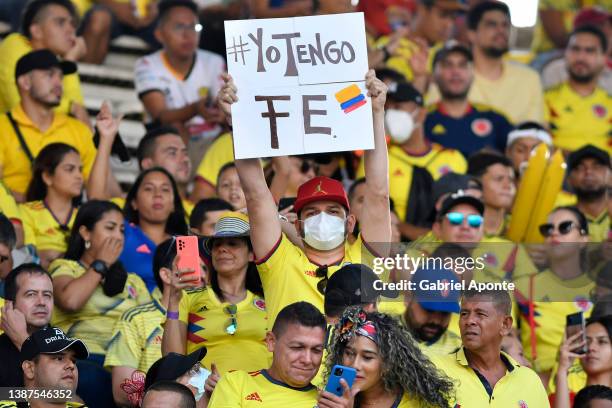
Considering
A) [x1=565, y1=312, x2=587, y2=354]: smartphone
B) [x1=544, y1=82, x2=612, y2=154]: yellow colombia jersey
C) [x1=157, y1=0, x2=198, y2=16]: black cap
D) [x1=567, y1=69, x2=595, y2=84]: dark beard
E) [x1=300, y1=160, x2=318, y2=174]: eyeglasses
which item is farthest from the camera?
[x1=567, y1=69, x2=595, y2=84]: dark beard

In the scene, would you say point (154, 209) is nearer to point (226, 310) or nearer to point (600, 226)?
point (226, 310)

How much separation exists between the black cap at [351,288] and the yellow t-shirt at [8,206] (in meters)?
→ 2.90

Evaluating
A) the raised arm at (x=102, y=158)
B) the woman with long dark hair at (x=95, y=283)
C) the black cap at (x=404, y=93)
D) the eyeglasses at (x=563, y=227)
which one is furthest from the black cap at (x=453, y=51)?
the woman with long dark hair at (x=95, y=283)

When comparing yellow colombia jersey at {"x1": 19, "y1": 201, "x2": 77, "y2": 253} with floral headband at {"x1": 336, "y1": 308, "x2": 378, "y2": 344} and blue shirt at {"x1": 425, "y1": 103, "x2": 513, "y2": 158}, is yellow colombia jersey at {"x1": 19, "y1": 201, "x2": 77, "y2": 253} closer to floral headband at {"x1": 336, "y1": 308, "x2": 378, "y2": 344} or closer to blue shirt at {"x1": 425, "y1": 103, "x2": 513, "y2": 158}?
floral headband at {"x1": 336, "y1": 308, "x2": 378, "y2": 344}

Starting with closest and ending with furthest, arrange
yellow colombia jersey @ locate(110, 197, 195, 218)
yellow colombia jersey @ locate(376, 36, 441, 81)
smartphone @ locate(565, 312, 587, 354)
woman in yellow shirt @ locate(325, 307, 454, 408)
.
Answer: woman in yellow shirt @ locate(325, 307, 454, 408), smartphone @ locate(565, 312, 587, 354), yellow colombia jersey @ locate(110, 197, 195, 218), yellow colombia jersey @ locate(376, 36, 441, 81)

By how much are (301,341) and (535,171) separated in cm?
516

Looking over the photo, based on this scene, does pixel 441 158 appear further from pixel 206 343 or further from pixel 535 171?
pixel 206 343

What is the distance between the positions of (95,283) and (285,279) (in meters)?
1.72

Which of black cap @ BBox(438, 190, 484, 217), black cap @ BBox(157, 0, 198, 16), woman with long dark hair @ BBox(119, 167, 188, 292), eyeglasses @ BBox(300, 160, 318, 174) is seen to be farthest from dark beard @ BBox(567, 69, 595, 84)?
woman with long dark hair @ BBox(119, 167, 188, 292)

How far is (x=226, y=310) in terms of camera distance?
9852 mm

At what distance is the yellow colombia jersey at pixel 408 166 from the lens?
13156 millimetres

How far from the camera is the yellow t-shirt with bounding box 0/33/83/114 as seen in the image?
13234 millimetres

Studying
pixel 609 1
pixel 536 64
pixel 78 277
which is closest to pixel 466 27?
pixel 536 64

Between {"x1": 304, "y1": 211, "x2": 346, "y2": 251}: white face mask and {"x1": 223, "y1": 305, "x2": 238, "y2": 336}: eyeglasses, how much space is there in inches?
26.3
